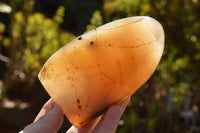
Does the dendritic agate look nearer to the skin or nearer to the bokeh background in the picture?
the skin

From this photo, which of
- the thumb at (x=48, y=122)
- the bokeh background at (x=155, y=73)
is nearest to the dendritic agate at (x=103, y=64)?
the thumb at (x=48, y=122)

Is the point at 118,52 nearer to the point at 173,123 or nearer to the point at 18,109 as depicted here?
the point at 173,123

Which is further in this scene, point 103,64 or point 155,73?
point 155,73

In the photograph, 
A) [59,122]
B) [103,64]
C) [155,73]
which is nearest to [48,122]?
[59,122]

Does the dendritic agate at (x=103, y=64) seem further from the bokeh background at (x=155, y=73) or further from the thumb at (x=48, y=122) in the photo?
the bokeh background at (x=155, y=73)

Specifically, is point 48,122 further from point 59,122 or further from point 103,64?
point 103,64
